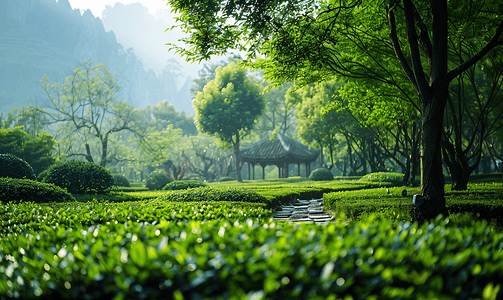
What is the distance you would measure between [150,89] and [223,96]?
516 feet

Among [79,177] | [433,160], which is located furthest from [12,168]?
[433,160]

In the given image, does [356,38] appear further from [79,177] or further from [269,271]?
[79,177]

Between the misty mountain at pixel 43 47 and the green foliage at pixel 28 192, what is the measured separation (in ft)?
252

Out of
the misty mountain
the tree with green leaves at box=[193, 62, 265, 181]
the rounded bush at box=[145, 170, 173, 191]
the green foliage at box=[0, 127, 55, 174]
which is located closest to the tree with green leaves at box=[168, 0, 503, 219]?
the rounded bush at box=[145, 170, 173, 191]

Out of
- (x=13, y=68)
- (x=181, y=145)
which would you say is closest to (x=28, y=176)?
(x=181, y=145)

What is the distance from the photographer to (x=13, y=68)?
323ft

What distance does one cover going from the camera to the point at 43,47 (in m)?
114

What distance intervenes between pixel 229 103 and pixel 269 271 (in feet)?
94.7

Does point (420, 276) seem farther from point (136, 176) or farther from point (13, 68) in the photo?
point (13, 68)

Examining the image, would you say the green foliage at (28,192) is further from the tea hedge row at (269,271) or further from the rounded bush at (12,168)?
the tea hedge row at (269,271)

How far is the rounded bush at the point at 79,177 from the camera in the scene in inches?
519

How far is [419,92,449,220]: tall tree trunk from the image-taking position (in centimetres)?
577

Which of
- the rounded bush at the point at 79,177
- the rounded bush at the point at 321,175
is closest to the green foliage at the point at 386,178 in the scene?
the rounded bush at the point at 321,175

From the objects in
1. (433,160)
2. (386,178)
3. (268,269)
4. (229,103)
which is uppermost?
(229,103)
